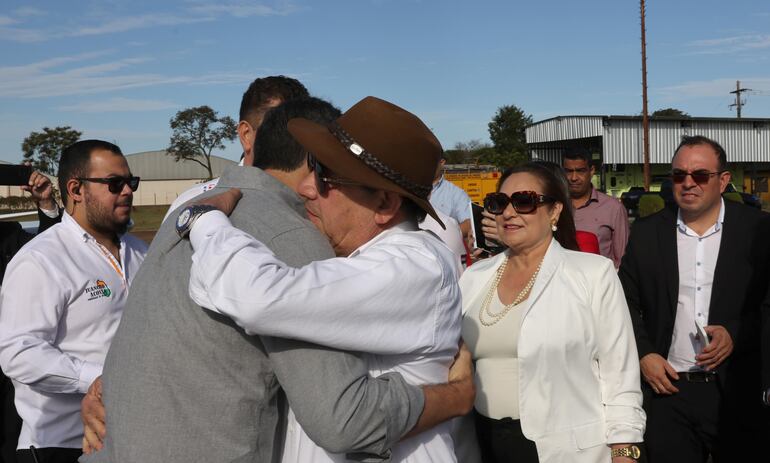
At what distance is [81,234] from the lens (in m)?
3.49

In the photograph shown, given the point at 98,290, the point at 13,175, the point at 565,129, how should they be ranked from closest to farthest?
1. the point at 98,290
2. the point at 13,175
3. the point at 565,129

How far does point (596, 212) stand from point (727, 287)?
90.4 inches

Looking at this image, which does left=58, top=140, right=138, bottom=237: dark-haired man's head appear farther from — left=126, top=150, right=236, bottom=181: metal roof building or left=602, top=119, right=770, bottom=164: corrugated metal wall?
left=126, top=150, right=236, bottom=181: metal roof building

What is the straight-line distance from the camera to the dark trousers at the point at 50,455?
322 centimetres

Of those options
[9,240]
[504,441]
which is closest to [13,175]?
[9,240]

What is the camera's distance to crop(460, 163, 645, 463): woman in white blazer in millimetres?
3057

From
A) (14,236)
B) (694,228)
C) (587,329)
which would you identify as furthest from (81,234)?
(694,228)

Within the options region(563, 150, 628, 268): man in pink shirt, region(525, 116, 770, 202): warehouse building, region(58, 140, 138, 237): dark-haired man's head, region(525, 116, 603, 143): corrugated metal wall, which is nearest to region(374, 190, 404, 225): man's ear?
region(58, 140, 138, 237): dark-haired man's head

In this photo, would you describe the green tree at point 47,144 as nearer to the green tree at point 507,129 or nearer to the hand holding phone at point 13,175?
the green tree at point 507,129

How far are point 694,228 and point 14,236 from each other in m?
4.22

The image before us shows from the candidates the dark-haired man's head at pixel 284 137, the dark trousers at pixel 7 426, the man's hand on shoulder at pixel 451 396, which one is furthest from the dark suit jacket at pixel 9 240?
the man's hand on shoulder at pixel 451 396

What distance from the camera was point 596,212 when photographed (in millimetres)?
6148

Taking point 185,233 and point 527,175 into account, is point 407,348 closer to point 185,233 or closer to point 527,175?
point 185,233

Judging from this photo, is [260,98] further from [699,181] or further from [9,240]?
[699,181]
